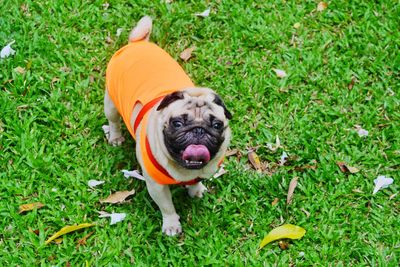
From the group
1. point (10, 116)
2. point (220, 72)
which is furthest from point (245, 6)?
point (10, 116)

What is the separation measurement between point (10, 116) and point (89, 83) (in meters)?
0.70

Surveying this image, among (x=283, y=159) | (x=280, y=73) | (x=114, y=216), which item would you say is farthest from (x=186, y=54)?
(x=114, y=216)

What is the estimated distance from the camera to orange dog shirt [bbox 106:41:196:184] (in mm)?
3721

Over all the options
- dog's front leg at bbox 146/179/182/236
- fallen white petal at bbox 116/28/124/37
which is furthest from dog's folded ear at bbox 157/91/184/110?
fallen white petal at bbox 116/28/124/37

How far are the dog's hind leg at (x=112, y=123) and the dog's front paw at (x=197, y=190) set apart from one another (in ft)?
2.39

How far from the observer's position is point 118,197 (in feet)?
14.1

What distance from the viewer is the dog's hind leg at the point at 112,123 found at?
4449 mm

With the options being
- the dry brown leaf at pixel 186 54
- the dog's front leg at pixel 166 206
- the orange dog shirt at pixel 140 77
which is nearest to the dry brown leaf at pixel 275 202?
the dog's front leg at pixel 166 206

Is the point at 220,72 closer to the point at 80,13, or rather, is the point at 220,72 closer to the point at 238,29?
→ the point at 238,29

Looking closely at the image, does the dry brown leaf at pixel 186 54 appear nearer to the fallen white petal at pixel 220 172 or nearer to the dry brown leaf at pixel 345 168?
the fallen white petal at pixel 220 172

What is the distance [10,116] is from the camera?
4.75 m

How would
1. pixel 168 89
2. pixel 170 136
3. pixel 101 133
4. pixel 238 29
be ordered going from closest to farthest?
pixel 170 136 → pixel 168 89 → pixel 101 133 → pixel 238 29

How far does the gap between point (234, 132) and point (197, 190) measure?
0.68 meters

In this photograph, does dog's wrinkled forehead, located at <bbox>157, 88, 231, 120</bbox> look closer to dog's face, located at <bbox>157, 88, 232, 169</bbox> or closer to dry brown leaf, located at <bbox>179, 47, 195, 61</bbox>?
dog's face, located at <bbox>157, 88, 232, 169</bbox>
